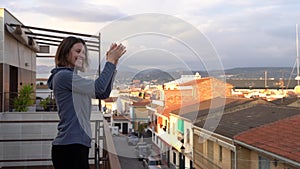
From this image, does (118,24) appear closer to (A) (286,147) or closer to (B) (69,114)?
(B) (69,114)

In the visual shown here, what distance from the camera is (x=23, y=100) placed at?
3.83m

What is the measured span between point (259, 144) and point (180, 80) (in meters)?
0.96

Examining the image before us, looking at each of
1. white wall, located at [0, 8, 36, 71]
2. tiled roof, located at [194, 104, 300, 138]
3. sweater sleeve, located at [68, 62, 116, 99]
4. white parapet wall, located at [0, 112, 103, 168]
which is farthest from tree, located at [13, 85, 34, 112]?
sweater sleeve, located at [68, 62, 116, 99]

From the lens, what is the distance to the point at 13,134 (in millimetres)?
3518

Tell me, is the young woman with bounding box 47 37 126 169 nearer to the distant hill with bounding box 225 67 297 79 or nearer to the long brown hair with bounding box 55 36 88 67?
the long brown hair with bounding box 55 36 88 67

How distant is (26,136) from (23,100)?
505 millimetres

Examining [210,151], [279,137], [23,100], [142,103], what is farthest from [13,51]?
[142,103]

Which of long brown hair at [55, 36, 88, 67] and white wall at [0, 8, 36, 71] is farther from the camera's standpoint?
white wall at [0, 8, 36, 71]

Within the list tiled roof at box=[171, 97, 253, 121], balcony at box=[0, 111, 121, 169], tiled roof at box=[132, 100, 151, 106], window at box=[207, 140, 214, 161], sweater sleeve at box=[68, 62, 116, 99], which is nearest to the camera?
sweater sleeve at box=[68, 62, 116, 99]

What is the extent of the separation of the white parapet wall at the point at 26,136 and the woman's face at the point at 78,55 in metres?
2.42

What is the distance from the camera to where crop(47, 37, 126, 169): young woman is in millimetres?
756

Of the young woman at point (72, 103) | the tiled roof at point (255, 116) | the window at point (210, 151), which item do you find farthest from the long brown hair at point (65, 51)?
the tiled roof at point (255, 116)

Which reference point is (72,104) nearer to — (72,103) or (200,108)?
(72,103)

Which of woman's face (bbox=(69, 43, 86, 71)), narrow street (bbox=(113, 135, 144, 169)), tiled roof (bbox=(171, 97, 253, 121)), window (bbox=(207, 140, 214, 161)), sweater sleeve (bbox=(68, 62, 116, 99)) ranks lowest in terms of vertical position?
window (bbox=(207, 140, 214, 161))
